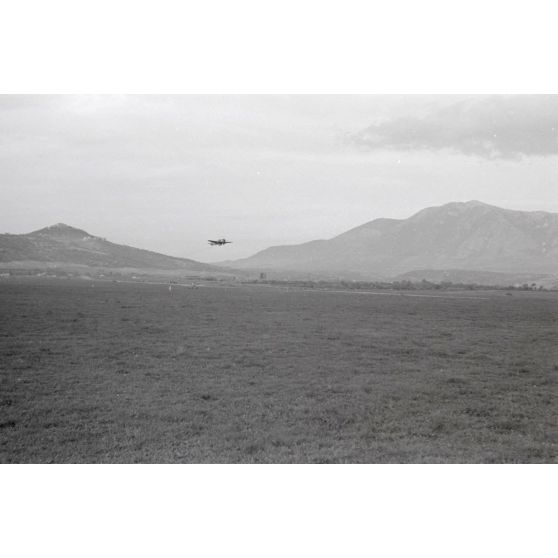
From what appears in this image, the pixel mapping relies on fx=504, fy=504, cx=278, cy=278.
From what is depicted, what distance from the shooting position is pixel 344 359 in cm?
2017

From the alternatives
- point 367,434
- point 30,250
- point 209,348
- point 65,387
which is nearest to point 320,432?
point 367,434

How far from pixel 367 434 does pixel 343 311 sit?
29.3 m

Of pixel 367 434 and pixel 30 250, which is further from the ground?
pixel 30 250

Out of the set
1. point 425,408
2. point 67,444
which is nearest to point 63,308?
point 67,444

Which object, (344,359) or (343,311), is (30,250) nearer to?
(343,311)

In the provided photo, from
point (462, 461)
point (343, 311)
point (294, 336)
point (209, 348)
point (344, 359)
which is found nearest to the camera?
point (462, 461)

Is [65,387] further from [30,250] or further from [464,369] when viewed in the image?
[30,250]

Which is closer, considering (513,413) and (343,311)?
(513,413)

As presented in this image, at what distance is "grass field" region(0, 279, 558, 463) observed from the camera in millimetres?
10805

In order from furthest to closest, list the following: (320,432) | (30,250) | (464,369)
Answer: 1. (30,250)
2. (464,369)
3. (320,432)

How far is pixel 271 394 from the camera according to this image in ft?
48.4

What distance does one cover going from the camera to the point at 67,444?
10828 mm

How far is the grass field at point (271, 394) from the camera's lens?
10805 mm

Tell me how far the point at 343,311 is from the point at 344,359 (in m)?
20.9
